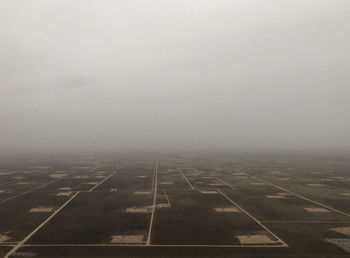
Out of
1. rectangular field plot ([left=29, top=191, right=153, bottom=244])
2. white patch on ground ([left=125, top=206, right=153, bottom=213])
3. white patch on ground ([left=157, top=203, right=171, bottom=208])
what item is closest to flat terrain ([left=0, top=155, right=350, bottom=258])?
rectangular field plot ([left=29, top=191, right=153, bottom=244])

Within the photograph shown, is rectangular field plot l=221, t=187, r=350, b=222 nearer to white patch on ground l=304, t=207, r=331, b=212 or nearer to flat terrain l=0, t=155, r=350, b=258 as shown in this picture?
white patch on ground l=304, t=207, r=331, b=212

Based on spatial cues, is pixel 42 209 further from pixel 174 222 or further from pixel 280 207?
pixel 280 207

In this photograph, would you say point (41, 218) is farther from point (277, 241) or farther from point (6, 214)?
point (277, 241)

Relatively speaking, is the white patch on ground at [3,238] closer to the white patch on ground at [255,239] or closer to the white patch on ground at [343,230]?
the white patch on ground at [255,239]

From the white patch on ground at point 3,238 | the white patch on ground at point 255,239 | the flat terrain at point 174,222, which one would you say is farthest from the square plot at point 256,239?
the white patch on ground at point 3,238

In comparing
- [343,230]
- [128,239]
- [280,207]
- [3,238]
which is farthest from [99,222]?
[343,230]

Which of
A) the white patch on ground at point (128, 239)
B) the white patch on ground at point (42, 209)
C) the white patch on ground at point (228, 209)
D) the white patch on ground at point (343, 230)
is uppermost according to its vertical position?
the white patch on ground at point (128, 239)
